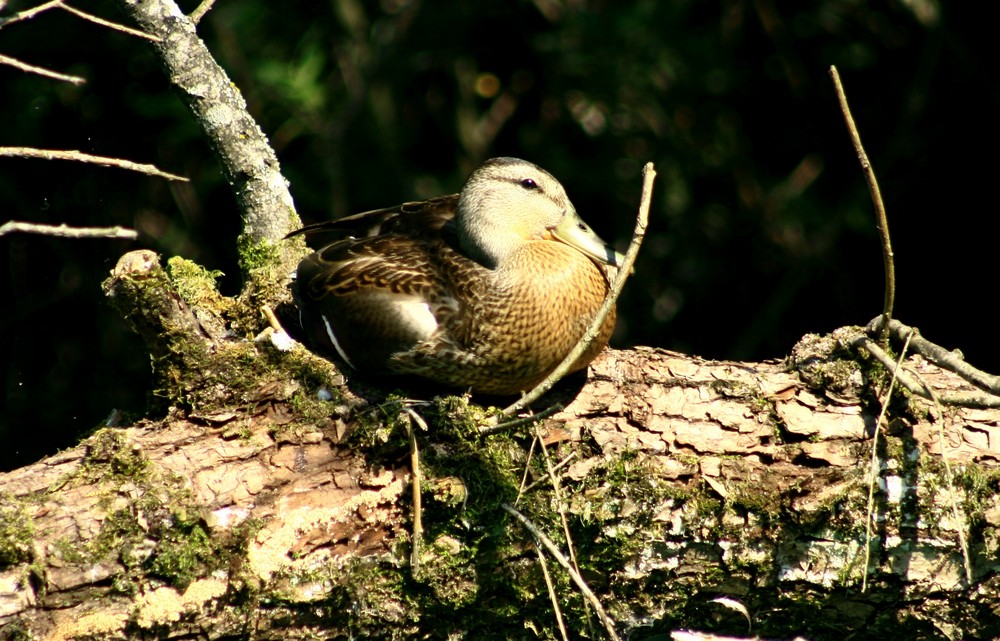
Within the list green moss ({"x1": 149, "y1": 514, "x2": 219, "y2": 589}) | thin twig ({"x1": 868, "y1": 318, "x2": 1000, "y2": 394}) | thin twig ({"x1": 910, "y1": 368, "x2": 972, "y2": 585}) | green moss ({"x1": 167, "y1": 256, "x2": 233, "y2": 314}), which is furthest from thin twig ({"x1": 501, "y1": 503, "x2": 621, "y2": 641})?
green moss ({"x1": 167, "y1": 256, "x2": 233, "y2": 314})

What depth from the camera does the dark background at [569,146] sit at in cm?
575

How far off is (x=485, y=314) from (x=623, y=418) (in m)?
0.60

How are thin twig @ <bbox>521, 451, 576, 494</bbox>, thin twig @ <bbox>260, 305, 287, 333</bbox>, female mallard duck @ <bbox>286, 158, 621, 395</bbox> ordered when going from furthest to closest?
thin twig @ <bbox>260, 305, 287, 333</bbox>, female mallard duck @ <bbox>286, 158, 621, 395</bbox>, thin twig @ <bbox>521, 451, 576, 494</bbox>

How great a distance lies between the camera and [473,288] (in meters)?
3.61

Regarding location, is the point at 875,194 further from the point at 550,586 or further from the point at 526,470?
the point at 550,586

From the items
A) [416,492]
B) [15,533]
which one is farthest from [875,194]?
[15,533]

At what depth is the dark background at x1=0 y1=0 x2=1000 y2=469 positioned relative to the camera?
575cm

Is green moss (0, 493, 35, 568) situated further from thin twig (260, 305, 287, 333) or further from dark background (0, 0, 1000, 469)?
dark background (0, 0, 1000, 469)

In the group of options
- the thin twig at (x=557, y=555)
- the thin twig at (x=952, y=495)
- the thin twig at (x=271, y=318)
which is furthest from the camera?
the thin twig at (x=271, y=318)

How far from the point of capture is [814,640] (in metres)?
3.19

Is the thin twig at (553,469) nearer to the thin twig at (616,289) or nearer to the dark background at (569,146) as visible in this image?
the thin twig at (616,289)

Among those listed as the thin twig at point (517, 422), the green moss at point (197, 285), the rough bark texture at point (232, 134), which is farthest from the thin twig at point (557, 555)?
the rough bark texture at point (232, 134)

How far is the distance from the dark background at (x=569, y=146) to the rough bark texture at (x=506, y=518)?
2873 mm

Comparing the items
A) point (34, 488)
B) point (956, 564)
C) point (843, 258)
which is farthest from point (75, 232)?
point (843, 258)
